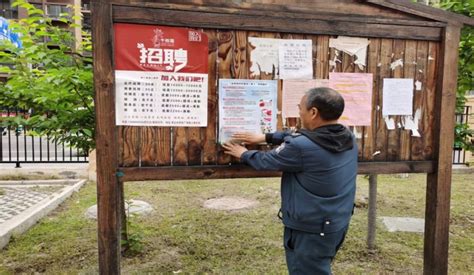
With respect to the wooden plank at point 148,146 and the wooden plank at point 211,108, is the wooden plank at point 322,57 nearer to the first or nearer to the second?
the wooden plank at point 211,108

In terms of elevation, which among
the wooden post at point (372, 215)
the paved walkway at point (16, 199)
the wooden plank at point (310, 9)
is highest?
the wooden plank at point (310, 9)

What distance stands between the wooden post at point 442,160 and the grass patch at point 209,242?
92 cm

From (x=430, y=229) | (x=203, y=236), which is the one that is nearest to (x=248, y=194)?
(x=203, y=236)

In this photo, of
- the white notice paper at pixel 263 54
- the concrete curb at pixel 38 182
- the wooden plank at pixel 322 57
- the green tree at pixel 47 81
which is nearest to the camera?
the white notice paper at pixel 263 54

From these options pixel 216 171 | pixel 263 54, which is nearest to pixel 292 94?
pixel 263 54

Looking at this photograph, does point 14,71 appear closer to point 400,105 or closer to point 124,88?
point 124,88

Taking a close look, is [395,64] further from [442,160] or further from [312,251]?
[312,251]

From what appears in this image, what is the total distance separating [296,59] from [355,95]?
591mm

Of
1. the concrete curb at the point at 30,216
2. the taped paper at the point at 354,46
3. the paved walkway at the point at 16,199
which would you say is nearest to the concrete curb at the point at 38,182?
the paved walkway at the point at 16,199

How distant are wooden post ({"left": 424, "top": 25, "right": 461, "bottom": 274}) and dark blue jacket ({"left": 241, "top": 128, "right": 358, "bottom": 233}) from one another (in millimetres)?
Result: 1258

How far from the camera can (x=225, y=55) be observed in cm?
284

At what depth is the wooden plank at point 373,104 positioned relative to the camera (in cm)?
313

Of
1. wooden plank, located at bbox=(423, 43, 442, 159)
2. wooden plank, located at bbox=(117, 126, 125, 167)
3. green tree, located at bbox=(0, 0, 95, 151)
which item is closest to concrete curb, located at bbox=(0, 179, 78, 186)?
green tree, located at bbox=(0, 0, 95, 151)

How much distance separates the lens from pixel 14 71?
12.5 ft
